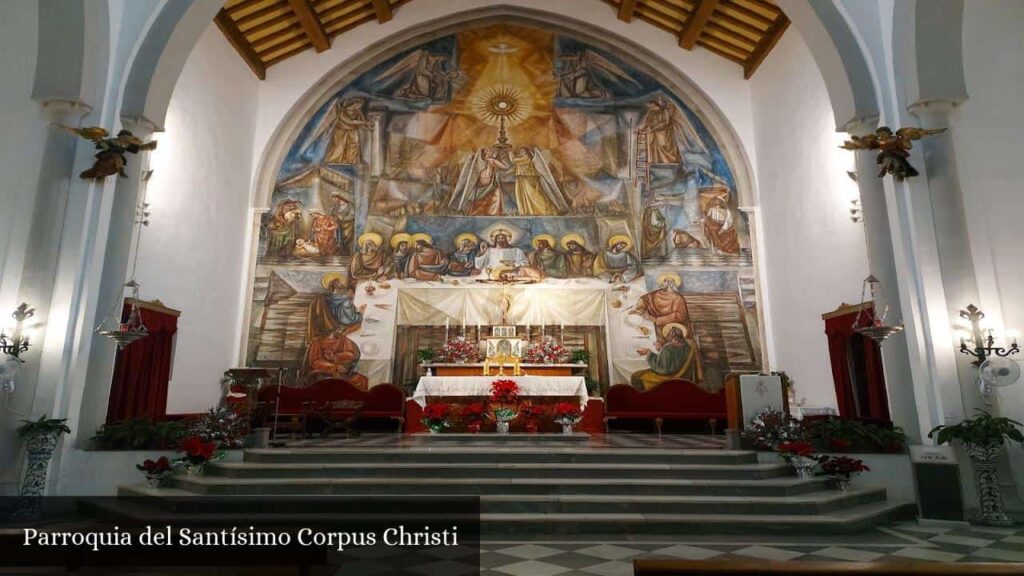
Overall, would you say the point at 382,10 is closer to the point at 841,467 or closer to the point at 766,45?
the point at 766,45

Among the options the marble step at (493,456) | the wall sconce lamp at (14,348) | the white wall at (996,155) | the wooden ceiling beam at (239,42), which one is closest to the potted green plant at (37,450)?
the wall sconce lamp at (14,348)

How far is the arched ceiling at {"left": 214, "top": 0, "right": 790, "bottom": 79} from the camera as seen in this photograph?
34.8ft

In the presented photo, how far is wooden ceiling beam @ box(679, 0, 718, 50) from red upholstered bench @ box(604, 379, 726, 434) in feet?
22.1

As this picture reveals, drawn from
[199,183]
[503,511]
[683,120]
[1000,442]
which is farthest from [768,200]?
[199,183]

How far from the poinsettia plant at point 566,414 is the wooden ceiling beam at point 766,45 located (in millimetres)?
7458

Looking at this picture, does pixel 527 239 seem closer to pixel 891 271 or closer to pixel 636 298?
pixel 636 298

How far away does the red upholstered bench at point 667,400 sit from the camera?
10.3 m

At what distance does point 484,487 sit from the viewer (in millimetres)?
5250

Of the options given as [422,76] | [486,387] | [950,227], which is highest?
[422,76]

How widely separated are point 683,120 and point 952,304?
25.4 ft

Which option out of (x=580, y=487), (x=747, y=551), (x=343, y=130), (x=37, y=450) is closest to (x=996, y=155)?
(x=747, y=551)

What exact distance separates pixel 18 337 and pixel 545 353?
7.36m

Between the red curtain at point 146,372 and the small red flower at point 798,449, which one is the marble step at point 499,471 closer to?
the small red flower at point 798,449

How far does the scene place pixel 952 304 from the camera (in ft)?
18.8
